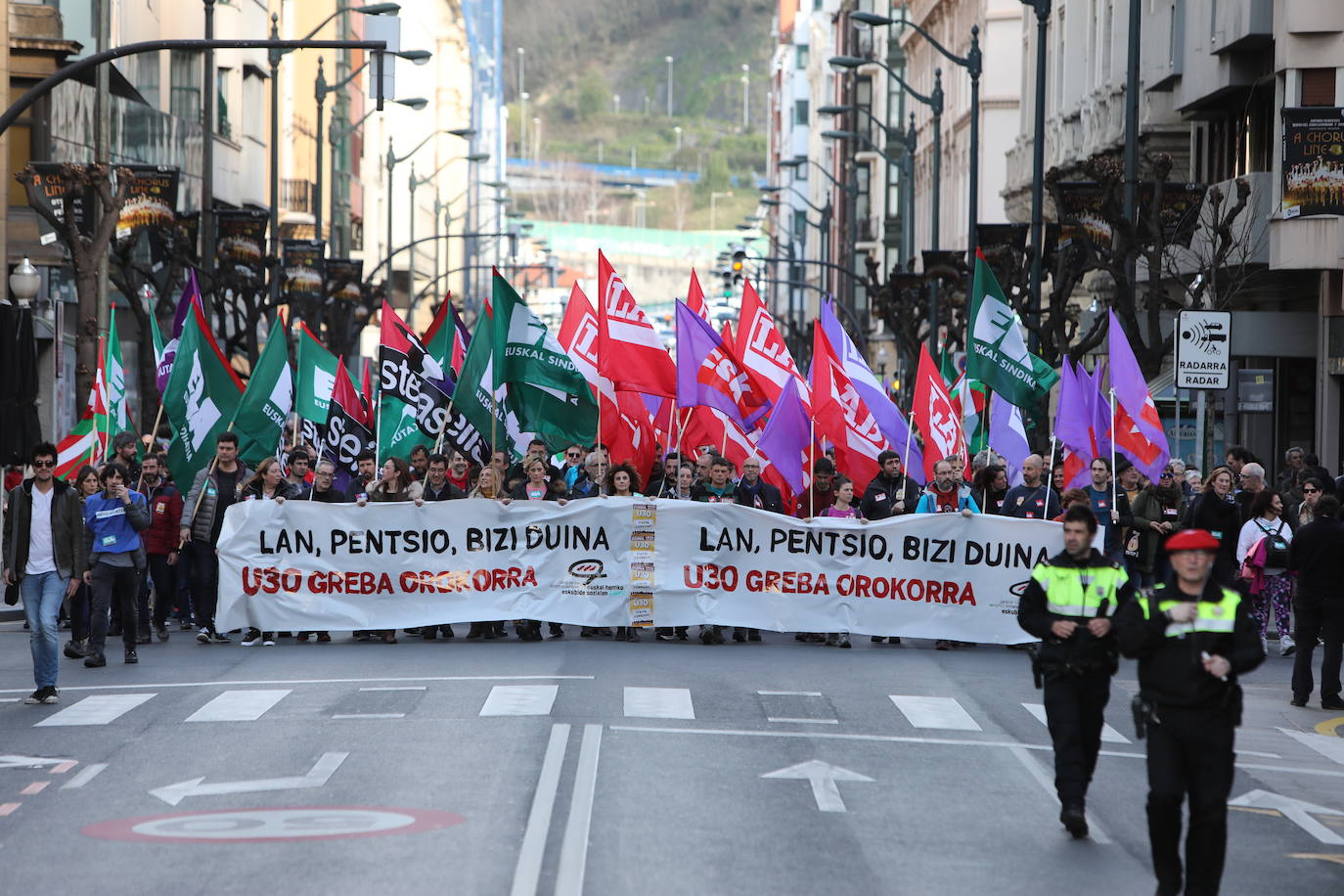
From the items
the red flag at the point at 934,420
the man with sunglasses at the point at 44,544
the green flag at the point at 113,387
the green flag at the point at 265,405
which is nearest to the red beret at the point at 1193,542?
the man with sunglasses at the point at 44,544

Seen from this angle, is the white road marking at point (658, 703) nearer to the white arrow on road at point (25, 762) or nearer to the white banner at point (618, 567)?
the white arrow on road at point (25, 762)

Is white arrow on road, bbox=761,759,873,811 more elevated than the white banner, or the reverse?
the white banner

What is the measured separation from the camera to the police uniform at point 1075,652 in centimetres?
1076

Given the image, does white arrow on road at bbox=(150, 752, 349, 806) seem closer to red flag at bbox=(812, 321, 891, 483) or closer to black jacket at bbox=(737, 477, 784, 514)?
black jacket at bbox=(737, 477, 784, 514)

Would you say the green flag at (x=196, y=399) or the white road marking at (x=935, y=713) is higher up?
the green flag at (x=196, y=399)

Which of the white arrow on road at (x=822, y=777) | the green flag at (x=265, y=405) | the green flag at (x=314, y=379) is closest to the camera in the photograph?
the white arrow on road at (x=822, y=777)

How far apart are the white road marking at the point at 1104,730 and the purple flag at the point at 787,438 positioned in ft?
19.1

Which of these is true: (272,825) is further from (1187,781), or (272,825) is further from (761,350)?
(761,350)

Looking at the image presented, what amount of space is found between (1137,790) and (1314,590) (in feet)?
17.0

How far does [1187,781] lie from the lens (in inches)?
358

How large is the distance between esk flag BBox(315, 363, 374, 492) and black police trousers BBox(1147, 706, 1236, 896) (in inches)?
576

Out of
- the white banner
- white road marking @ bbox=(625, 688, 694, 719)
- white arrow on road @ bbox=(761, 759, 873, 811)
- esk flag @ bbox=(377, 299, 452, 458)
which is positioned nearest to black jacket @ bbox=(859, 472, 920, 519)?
the white banner

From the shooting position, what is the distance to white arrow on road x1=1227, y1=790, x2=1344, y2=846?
36.6 feet

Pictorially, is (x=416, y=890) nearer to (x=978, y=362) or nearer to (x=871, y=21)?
(x=978, y=362)
